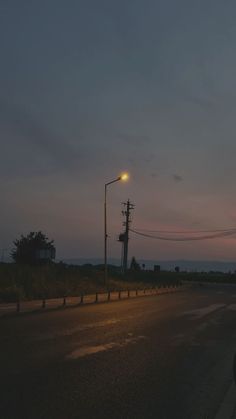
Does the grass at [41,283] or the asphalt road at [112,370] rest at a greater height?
the grass at [41,283]

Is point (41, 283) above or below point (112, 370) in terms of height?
above

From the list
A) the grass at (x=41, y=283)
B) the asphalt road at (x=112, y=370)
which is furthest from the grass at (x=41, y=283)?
the asphalt road at (x=112, y=370)

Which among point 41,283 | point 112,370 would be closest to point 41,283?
point 41,283

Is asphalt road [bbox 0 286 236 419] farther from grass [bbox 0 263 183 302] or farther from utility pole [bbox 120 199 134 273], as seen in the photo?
utility pole [bbox 120 199 134 273]

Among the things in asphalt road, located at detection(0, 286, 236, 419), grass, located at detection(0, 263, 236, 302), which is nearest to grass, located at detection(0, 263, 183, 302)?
grass, located at detection(0, 263, 236, 302)

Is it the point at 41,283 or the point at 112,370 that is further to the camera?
the point at 41,283

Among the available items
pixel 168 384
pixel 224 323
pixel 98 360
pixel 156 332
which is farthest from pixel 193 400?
pixel 224 323

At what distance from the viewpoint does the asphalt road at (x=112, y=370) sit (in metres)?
8.07

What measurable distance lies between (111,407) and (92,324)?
12393 millimetres

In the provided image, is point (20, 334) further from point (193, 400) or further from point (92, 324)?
point (193, 400)

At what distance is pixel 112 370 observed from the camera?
1112 centimetres

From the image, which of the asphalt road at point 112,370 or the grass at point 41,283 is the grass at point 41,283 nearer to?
the grass at point 41,283

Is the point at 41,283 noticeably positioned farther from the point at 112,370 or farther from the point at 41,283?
the point at 112,370

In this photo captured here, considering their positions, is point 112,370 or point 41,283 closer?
point 112,370
